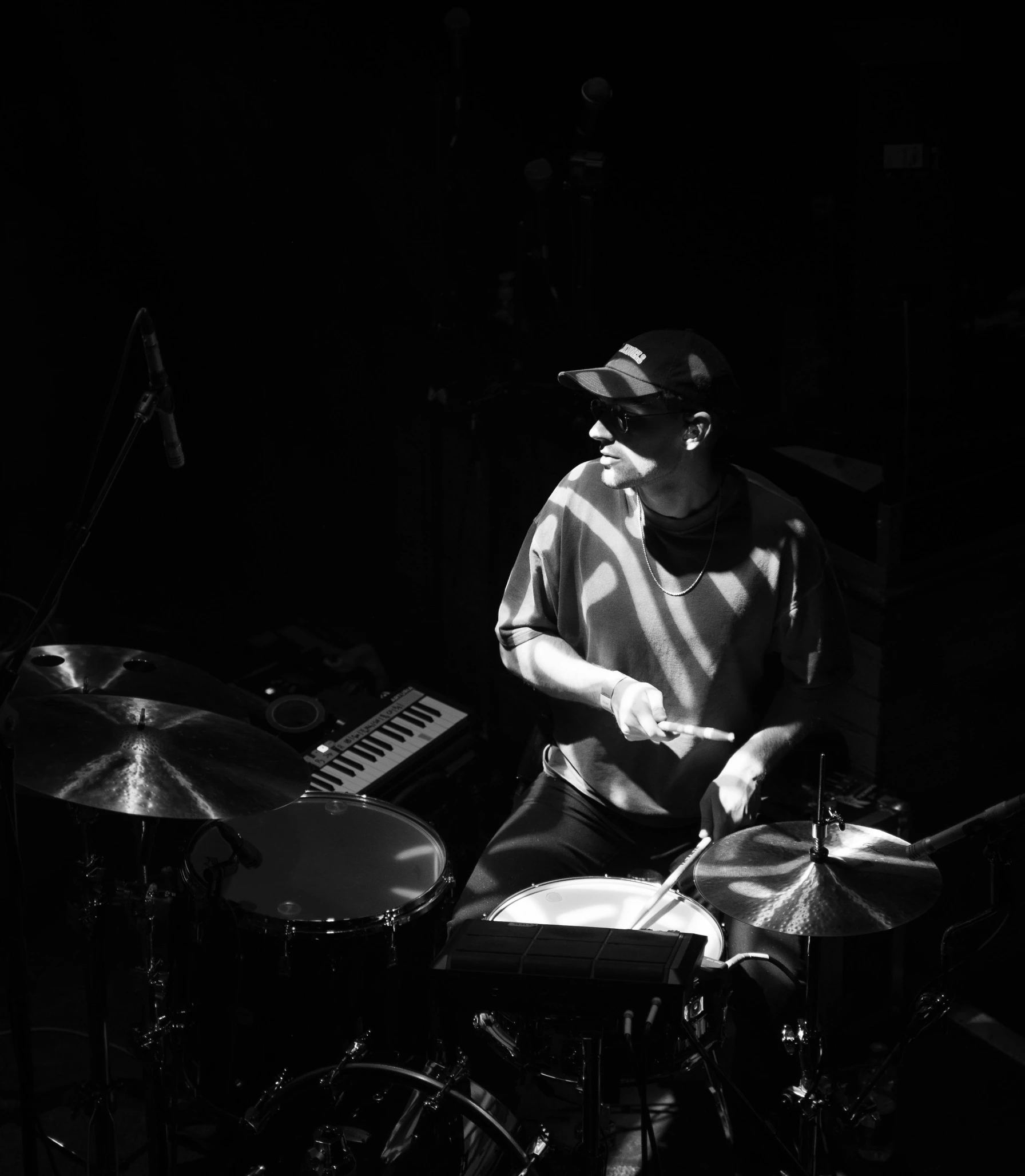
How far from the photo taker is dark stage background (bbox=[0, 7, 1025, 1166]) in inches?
141

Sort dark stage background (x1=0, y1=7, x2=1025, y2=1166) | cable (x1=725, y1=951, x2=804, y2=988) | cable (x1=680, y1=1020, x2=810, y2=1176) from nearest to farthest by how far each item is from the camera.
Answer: cable (x1=680, y1=1020, x2=810, y2=1176)
cable (x1=725, y1=951, x2=804, y2=988)
dark stage background (x1=0, y1=7, x2=1025, y2=1166)

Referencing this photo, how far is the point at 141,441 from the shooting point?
3912 millimetres

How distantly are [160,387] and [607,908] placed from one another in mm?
1207

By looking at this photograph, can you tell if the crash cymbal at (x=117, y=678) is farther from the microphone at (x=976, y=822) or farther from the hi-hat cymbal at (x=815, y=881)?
the microphone at (x=976, y=822)

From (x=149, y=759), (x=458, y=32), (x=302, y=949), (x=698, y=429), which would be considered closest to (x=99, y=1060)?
(x=302, y=949)

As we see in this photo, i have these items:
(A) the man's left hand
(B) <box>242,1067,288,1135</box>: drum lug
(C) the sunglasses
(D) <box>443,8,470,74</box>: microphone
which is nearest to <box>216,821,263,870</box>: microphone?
(B) <box>242,1067,288,1135</box>: drum lug

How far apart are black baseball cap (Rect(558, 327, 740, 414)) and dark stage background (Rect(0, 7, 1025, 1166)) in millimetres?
683

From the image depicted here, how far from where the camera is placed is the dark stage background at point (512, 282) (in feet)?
11.8

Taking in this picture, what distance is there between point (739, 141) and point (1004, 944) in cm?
214

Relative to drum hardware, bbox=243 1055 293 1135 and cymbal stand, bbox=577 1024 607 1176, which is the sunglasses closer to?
cymbal stand, bbox=577 1024 607 1176

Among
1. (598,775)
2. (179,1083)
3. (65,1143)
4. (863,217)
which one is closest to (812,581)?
(598,775)

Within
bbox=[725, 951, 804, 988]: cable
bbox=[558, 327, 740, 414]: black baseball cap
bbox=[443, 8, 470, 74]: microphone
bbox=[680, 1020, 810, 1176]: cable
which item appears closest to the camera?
bbox=[680, 1020, 810, 1176]: cable

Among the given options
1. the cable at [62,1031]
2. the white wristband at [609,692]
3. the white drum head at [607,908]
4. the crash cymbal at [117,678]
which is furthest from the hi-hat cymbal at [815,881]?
the cable at [62,1031]

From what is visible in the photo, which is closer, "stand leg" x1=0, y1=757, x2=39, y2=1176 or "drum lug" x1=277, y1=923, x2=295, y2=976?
"stand leg" x1=0, y1=757, x2=39, y2=1176
